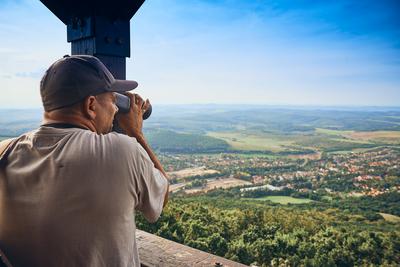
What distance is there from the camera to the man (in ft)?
2.55

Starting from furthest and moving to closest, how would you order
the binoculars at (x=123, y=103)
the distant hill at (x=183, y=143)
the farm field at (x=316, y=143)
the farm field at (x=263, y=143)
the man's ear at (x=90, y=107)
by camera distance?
the farm field at (x=263, y=143) < the distant hill at (x=183, y=143) < the farm field at (x=316, y=143) < the binoculars at (x=123, y=103) < the man's ear at (x=90, y=107)

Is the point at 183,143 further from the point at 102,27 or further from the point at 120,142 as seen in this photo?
the point at 120,142

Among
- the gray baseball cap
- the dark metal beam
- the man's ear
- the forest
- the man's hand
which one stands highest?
the dark metal beam

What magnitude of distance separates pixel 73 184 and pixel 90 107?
24 centimetres

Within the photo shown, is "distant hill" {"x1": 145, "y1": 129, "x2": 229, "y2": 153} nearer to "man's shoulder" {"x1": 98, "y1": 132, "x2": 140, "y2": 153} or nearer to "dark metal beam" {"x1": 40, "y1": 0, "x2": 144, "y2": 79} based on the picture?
"dark metal beam" {"x1": 40, "y1": 0, "x2": 144, "y2": 79}

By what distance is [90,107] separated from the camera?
907 mm

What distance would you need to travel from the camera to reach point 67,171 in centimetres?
77

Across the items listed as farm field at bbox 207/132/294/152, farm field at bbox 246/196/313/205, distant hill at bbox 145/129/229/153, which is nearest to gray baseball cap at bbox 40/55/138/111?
farm field at bbox 246/196/313/205

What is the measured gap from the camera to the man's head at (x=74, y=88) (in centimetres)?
86

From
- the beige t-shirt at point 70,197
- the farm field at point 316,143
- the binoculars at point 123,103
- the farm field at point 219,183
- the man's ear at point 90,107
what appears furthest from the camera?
the farm field at point 316,143

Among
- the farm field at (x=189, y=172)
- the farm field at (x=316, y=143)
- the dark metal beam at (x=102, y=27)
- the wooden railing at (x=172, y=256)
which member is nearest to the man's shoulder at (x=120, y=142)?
the dark metal beam at (x=102, y=27)

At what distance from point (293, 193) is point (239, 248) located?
27109 mm

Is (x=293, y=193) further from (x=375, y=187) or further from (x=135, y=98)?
(x=135, y=98)

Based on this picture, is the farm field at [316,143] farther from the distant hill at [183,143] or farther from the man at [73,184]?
the man at [73,184]
